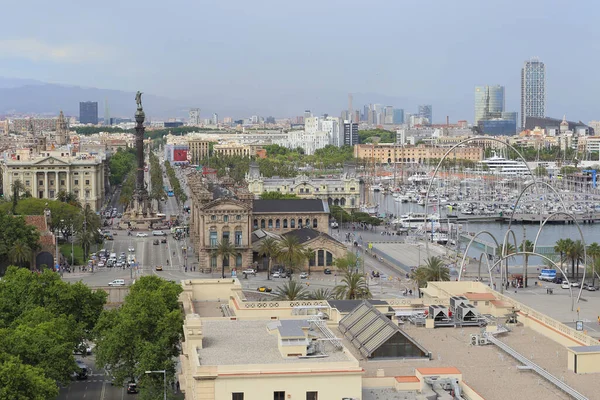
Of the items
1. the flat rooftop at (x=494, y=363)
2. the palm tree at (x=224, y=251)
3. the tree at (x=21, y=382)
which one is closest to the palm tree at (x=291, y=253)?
the palm tree at (x=224, y=251)

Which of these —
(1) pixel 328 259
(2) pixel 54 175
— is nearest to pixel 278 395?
(1) pixel 328 259

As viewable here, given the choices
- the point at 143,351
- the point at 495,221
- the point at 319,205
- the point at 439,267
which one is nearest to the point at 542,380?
the point at 143,351

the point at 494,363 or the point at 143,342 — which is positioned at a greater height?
the point at 494,363

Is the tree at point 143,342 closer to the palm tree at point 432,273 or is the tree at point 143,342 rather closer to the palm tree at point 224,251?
the palm tree at point 432,273

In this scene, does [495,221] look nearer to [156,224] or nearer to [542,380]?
[156,224]

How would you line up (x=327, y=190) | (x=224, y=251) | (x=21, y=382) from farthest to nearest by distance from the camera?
(x=327, y=190) < (x=224, y=251) < (x=21, y=382)

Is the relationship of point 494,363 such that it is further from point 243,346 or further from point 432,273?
point 432,273

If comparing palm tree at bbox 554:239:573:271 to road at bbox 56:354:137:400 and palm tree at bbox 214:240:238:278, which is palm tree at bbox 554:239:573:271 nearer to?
palm tree at bbox 214:240:238:278
